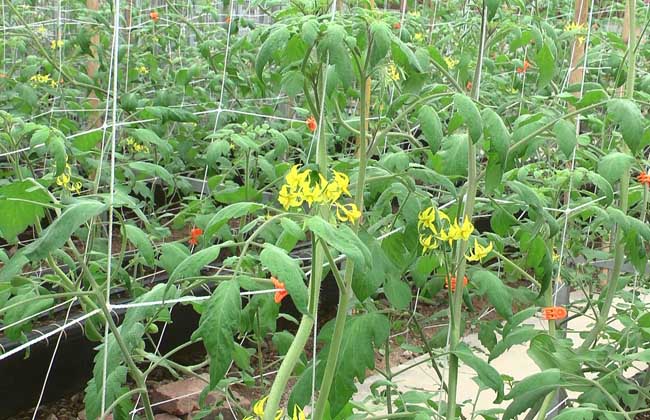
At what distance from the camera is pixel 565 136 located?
133 cm

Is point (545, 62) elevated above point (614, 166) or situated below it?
above

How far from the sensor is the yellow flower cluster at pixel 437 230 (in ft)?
4.22

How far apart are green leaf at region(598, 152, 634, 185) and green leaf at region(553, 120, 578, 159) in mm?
222

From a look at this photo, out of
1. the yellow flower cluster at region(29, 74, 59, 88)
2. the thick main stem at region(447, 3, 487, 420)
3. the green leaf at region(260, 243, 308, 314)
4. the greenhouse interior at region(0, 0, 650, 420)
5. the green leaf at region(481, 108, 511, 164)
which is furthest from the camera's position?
the yellow flower cluster at region(29, 74, 59, 88)

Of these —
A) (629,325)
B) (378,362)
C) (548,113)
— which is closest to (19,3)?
(378,362)

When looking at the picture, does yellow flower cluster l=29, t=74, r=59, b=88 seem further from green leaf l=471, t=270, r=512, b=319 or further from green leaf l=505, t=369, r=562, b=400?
green leaf l=505, t=369, r=562, b=400

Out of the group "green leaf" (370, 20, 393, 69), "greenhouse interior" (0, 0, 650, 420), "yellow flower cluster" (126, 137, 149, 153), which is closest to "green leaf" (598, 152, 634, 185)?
"greenhouse interior" (0, 0, 650, 420)

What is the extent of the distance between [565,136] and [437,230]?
0.25m

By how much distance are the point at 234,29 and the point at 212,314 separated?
7.85 feet

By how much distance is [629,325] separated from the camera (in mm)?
1600

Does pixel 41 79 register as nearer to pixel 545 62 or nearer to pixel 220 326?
pixel 545 62

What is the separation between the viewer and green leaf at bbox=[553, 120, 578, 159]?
52.1 inches

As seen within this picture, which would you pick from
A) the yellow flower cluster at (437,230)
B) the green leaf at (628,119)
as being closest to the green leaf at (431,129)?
the yellow flower cluster at (437,230)

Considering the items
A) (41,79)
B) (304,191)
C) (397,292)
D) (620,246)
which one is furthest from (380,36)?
(41,79)
